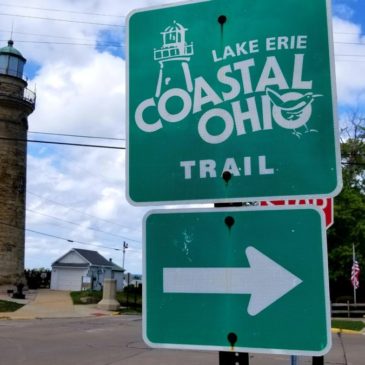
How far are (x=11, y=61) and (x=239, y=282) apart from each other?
39.2 meters

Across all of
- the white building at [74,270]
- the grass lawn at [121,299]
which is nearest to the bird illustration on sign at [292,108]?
the grass lawn at [121,299]

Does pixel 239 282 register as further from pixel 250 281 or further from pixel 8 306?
pixel 8 306

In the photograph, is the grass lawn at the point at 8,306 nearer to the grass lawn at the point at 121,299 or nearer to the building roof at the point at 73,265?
the grass lawn at the point at 121,299

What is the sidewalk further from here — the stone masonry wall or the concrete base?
the stone masonry wall

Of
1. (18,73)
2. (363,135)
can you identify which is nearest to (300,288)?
(18,73)

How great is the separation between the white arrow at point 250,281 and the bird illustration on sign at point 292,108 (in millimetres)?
435

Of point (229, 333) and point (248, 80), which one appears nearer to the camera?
point (229, 333)

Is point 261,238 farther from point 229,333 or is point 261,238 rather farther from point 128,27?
point 128,27

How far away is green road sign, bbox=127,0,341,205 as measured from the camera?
187 centimetres

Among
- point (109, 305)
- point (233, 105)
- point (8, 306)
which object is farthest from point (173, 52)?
point (109, 305)

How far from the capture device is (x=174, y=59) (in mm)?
A: 2057

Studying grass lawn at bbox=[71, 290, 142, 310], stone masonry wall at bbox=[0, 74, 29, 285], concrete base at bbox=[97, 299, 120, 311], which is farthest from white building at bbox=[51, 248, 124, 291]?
concrete base at bbox=[97, 299, 120, 311]

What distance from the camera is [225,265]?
184 cm

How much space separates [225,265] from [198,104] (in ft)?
1.86
